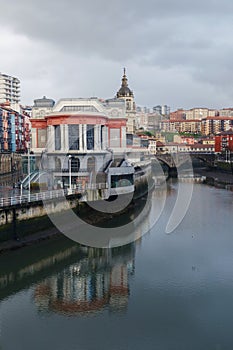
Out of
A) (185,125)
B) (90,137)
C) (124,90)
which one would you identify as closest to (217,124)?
(185,125)

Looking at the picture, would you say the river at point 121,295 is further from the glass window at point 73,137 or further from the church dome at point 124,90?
the church dome at point 124,90

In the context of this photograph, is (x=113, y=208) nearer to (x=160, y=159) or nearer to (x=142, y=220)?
(x=142, y=220)

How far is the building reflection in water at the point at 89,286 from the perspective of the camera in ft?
40.1

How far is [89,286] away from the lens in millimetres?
13734

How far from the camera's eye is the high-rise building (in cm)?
8088

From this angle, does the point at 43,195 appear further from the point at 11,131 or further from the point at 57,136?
the point at 11,131

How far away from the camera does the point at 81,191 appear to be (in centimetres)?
2083

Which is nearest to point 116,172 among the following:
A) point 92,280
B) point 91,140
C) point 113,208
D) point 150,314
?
point 113,208

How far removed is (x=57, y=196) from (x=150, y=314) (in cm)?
891

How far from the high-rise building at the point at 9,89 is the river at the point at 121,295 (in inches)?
2650

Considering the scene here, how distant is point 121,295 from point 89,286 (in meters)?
1.33

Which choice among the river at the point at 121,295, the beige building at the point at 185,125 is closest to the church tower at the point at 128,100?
the river at the point at 121,295

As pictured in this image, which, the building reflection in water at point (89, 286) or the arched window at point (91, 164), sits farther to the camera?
the arched window at point (91, 164)

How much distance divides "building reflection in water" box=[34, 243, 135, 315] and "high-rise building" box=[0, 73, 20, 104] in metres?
67.8
